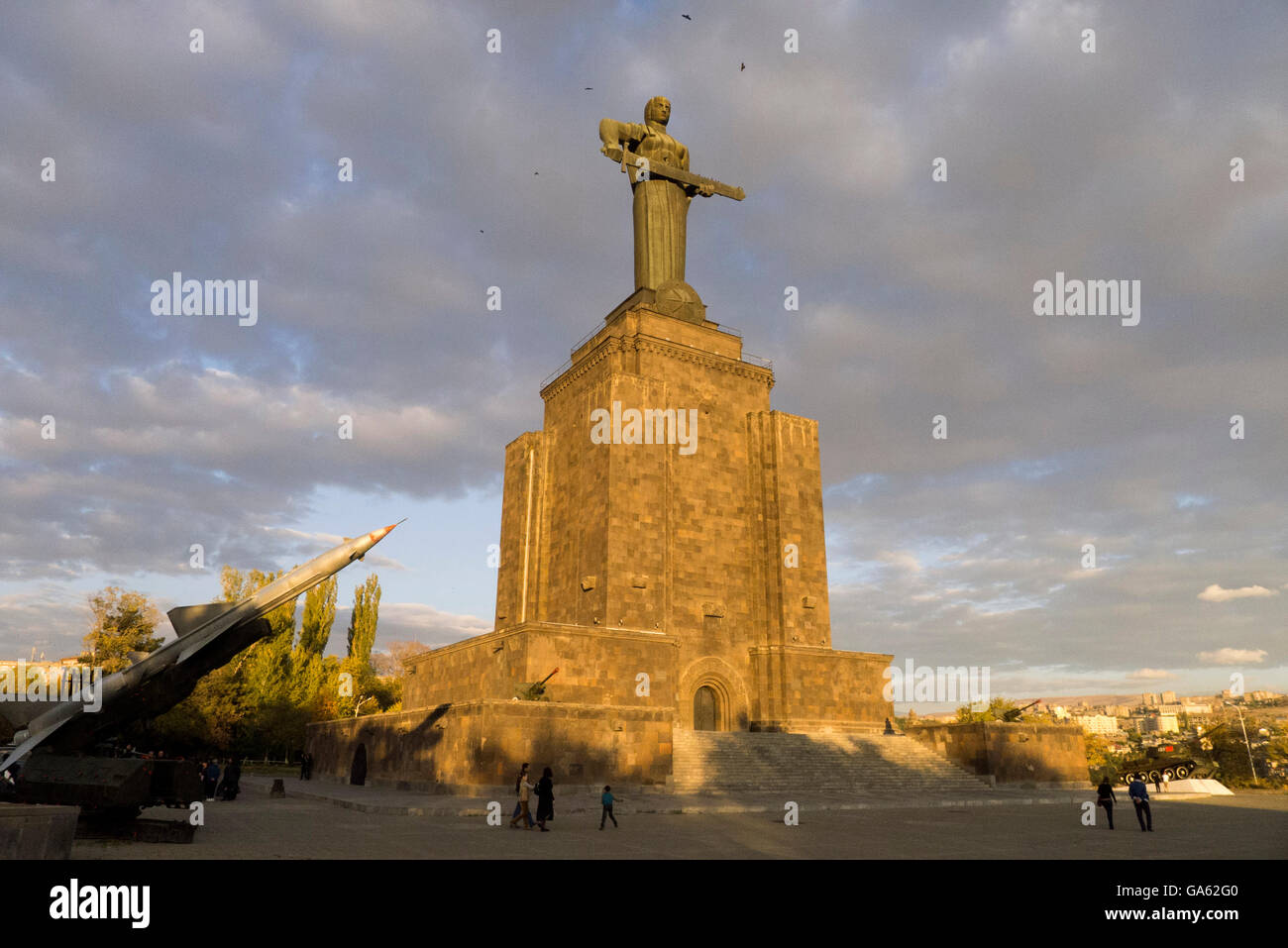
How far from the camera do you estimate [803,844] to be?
14.3 metres

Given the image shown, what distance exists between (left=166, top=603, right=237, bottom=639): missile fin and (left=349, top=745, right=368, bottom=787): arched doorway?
16312 millimetres

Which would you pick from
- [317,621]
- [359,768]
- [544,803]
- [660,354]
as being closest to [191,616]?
[544,803]

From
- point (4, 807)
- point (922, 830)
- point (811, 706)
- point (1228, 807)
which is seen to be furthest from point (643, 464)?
point (4, 807)

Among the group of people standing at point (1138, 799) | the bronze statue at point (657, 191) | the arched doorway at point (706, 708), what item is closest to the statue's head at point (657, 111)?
the bronze statue at point (657, 191)

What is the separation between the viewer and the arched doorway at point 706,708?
3459cm

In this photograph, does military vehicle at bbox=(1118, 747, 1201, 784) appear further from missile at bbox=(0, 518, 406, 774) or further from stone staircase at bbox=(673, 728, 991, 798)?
missile at bbox=(0, 518, 406, 774)

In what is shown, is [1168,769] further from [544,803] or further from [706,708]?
[544,803]

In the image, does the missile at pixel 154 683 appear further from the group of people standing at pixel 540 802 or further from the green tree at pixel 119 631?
the green tree at pixel 119 631

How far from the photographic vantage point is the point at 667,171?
40.9 meters

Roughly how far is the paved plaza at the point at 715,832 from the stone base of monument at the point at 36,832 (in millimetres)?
2790

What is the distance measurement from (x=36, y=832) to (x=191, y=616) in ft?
22.3

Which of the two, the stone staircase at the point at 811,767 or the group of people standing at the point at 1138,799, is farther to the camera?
the stone staircase at the point at 811,767
